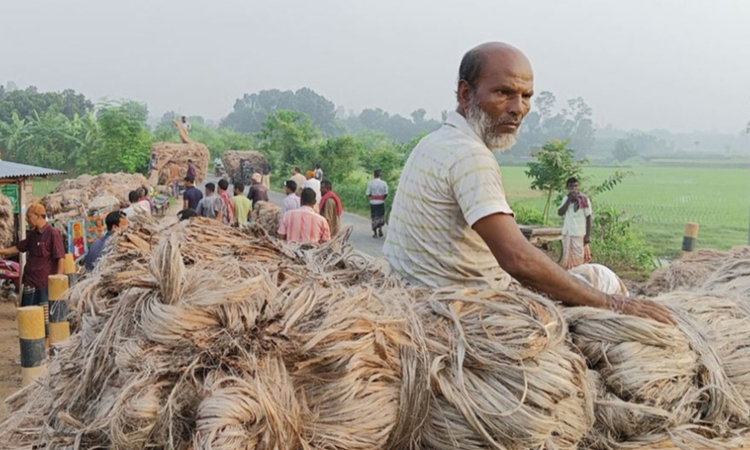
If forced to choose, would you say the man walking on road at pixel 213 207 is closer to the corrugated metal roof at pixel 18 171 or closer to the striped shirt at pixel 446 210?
the corrugated metal roof at pixel 18 171

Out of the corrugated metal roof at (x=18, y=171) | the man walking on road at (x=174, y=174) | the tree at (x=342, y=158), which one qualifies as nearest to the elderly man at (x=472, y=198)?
the corrugated metal roof at (x=18, y=171)

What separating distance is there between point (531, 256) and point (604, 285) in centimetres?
63

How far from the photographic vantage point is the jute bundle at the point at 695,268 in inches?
135

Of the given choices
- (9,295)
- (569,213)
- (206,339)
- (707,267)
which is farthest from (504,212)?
(9,295)

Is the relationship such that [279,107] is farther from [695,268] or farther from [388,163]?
[695,268]

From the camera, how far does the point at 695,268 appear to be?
373cm

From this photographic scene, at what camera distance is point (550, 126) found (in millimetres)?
59156

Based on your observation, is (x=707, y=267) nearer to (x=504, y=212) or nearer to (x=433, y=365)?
(x=504, y=212)

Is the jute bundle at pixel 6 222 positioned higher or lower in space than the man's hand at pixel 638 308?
lower

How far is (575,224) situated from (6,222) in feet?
24.4

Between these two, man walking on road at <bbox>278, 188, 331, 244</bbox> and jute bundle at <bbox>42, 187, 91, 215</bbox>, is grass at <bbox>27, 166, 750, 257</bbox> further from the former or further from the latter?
man walking on road at <bbox>278, 188, 331, 244</bbox>

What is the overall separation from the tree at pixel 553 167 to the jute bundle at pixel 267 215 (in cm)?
512

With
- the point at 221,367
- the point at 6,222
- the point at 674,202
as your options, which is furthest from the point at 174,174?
the point at 221,367

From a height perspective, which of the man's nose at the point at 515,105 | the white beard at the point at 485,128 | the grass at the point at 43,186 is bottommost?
the grass at the point at 43,186
